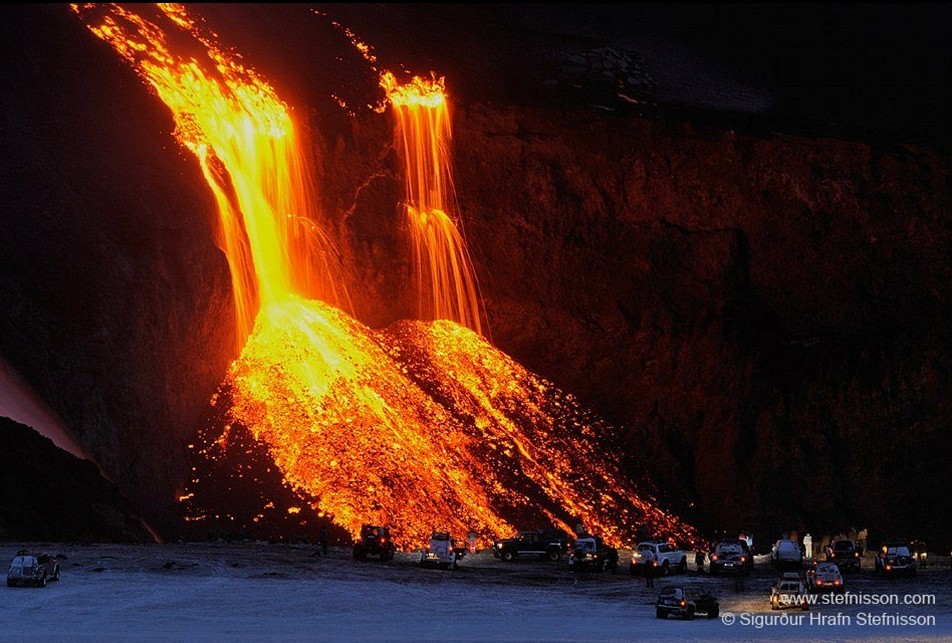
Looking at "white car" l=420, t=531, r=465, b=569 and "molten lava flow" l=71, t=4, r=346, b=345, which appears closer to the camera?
"white car" l=420, t=531, r=465, b=569

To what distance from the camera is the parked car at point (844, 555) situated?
56031mm

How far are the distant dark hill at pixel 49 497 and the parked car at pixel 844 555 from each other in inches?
1129

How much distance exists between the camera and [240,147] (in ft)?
228

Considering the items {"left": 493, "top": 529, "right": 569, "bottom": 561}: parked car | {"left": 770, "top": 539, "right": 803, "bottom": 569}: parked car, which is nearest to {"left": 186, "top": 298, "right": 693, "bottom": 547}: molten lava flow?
{"left": 493, "top": 529, "right": 569, "bottom": 561}: parked car

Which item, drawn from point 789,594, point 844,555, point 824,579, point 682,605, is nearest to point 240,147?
point 844,555

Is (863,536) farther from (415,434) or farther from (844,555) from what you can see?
(415,434)

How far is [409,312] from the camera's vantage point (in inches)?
2820

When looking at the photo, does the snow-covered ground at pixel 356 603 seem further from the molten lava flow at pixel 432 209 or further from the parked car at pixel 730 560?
the molten lava flow at pixel 432 209

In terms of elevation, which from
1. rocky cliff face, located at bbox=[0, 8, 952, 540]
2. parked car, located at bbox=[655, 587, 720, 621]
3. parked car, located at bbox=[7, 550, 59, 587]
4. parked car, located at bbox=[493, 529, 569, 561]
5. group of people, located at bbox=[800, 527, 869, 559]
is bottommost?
parked car, located at bbox=[655, 587, 720, 621]

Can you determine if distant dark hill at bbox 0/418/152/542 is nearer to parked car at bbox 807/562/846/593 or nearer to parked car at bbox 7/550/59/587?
parked car at bbox 7/550/59/587

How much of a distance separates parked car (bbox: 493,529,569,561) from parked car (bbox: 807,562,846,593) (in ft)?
44.1

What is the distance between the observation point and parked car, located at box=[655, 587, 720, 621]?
37469 mm

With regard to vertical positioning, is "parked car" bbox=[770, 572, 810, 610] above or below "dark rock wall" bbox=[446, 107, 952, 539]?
below

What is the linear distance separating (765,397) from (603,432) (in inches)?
351
